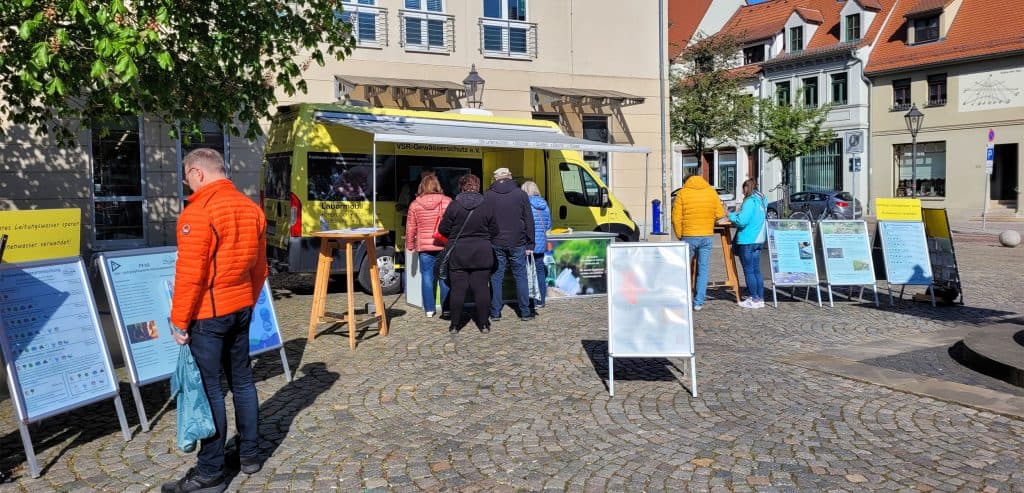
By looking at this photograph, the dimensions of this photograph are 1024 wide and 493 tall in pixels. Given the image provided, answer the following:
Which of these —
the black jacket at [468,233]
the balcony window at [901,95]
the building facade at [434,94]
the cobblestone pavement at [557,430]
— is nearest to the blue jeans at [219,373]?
the cobblestone pavement at [557,430]

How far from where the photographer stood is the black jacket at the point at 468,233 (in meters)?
8.71

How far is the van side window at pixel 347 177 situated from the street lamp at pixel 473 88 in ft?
19.5

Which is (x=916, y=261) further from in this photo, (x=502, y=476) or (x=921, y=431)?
(x=502, y=476)

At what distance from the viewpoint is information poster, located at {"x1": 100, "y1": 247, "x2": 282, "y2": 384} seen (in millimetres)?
5406

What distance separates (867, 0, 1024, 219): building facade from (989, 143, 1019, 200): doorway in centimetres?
4

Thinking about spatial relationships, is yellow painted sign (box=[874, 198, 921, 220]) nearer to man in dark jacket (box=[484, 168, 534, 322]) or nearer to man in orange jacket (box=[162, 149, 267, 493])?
man in dark jacket (box=[484, 168, 534, 322])

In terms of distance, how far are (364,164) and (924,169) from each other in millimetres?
33521

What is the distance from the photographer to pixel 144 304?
560 cm

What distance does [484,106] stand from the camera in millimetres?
19141

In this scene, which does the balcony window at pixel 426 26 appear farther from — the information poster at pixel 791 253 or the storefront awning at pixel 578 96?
the information poster at pixel 791 253

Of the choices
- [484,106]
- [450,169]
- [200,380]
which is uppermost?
[484,106]

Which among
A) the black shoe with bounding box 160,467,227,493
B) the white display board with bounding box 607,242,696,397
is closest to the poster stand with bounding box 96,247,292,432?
the black shoe with bounding box 160,467,227,493

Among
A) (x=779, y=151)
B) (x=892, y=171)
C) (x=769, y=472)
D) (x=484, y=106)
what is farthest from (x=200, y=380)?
(x=892, y=171)

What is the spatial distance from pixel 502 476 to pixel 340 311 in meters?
6.21
